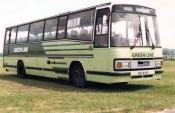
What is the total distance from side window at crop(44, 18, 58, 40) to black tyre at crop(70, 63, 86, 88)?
219 cm

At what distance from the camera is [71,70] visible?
16.5 meters

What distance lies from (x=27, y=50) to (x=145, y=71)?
8.51 meters

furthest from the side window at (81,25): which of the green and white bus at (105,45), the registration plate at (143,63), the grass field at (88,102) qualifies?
the grass field at (88,102)

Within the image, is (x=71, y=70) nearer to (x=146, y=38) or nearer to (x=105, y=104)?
(x=146, y=38)

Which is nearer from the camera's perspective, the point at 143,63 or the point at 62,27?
the point at 143,63

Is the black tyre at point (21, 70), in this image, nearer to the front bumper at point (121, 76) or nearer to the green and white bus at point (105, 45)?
the green and white bus at point (105, 45)

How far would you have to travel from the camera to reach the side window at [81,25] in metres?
15.2

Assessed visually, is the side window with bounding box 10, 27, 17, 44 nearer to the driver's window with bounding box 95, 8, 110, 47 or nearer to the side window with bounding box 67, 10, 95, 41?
the side window with bounding box 67, 10, 95, 41

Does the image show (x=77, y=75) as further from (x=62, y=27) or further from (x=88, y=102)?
(x=88, y=102)

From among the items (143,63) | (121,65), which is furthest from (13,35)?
(121,65)

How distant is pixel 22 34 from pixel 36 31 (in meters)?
2.05

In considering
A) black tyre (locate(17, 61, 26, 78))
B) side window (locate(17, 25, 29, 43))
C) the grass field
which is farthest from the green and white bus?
black tyre (locate(17, 61, 26, 78))

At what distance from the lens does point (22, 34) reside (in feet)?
72.2

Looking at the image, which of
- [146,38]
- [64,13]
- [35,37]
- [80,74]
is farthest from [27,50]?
[146,38]
